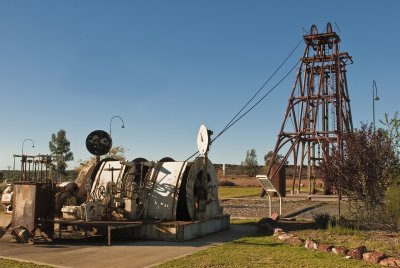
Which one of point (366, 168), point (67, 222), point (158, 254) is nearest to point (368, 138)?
point (366, 168)

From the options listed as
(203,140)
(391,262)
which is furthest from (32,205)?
(391,262)

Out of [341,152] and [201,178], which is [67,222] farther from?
[341,152]

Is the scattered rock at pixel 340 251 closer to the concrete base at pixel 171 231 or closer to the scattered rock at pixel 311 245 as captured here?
the scattered rock at pixel 311 245

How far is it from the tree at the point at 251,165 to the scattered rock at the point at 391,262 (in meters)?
72.0

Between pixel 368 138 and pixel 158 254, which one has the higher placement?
pixel 368 138

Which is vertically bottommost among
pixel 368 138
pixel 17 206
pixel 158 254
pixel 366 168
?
pixel 158 254

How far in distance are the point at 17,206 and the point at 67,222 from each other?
6.63ft

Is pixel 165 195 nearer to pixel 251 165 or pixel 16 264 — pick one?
pixel 16 264

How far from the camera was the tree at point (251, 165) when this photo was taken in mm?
83031

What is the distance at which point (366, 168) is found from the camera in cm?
1653

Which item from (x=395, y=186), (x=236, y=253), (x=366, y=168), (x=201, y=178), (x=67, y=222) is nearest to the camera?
(x=236, y=253)

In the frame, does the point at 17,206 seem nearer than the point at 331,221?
Yes

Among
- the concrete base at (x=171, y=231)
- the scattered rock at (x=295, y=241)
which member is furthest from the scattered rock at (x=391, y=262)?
the concrete base at (x=171, y=231)

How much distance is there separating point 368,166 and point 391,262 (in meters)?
6.56
